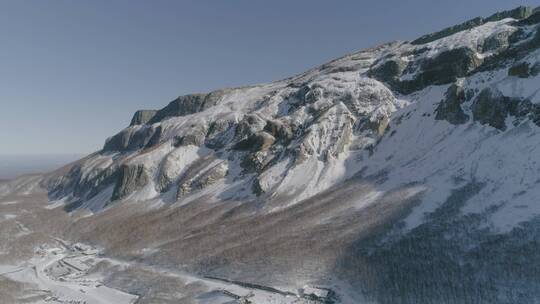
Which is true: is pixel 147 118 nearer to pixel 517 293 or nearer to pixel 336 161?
pixel 336 161

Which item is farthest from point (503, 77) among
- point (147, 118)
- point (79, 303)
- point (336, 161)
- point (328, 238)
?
point (147, 118)

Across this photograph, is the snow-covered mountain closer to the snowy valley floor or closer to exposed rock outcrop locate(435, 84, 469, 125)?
exposed rock outcrop locate(435, 84, 469, 125)

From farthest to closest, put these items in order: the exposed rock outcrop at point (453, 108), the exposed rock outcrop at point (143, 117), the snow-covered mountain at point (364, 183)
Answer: the exposed rock outcrop at point (143, 117), the exposed rock outcrop at point (453, 108), the snow-covered mountain at point (364, 183)

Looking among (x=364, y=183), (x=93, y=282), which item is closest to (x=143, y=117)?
(x=93, y=282)

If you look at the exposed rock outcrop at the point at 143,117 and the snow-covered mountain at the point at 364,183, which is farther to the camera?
the exposed rock outcrop at the point at 143,117

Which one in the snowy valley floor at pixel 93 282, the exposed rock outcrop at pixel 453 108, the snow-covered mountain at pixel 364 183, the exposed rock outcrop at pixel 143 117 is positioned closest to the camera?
the snow-covered mountain at pixel 364 183

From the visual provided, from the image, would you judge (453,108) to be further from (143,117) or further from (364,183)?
(143,117)

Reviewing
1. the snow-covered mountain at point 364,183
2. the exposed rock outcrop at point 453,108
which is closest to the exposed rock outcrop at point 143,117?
the snow-covered mountain at point 364,183

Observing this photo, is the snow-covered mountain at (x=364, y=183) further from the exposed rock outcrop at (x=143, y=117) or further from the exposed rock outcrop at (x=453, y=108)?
the exposed rock outcrop at (x=143, y=117)
